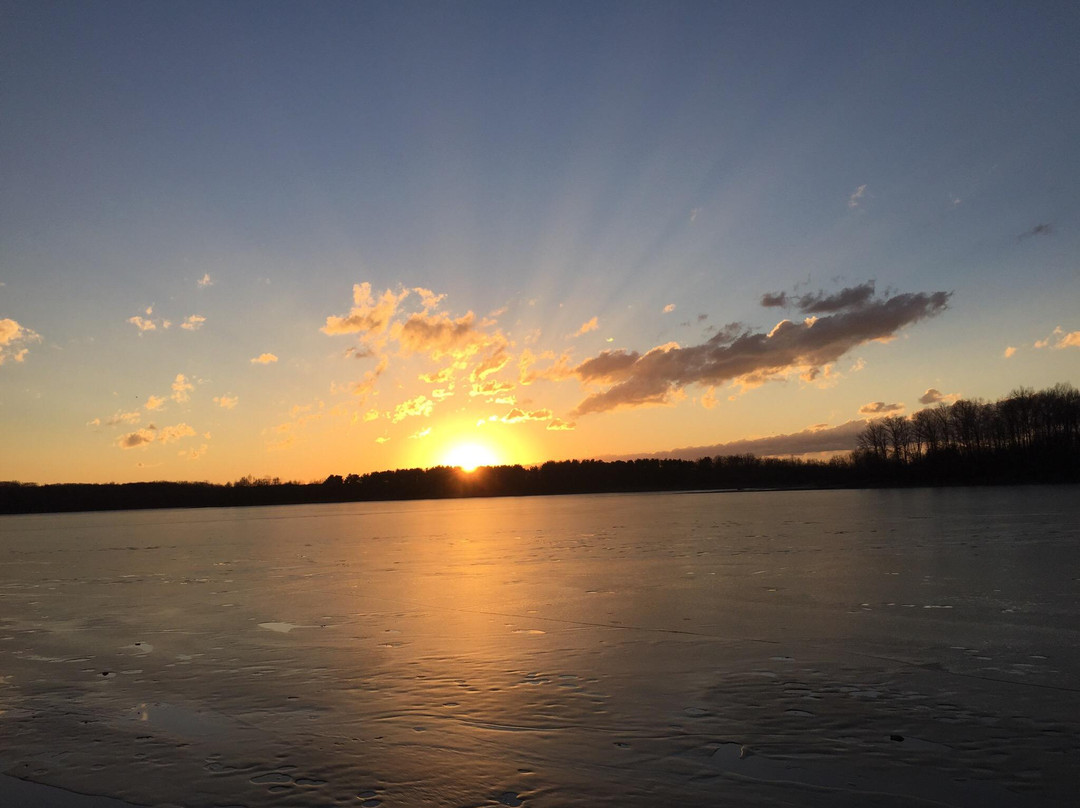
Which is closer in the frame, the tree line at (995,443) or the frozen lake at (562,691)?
the frozen lake at (562,691)

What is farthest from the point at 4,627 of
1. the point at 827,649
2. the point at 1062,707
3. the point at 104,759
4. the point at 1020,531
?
the point at 1020,531

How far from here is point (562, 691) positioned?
8.38 meters

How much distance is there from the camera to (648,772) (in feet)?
A: 18.9

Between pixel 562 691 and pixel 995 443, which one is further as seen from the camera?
pixel 995 443

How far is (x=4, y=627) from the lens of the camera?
1399 cm

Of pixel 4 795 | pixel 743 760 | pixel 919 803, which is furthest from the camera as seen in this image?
pixel 743 760

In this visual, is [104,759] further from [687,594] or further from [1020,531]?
[1020,531]

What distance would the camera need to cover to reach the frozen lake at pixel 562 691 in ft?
18.4

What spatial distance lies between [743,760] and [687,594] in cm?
999

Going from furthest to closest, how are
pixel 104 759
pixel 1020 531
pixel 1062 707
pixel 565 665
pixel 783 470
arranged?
pixel 783 470
pixel 1020 531
pixel 565 665
pixel 1062 707
pixel 104 759

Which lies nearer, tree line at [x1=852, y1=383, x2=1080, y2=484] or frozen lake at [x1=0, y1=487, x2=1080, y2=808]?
frozen lake at [x1=0, y1=487, x2=1080, y2=808]

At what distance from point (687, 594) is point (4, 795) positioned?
12.6m

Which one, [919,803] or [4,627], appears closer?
[919,803]

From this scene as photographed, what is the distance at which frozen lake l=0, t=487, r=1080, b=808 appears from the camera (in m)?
5.62
